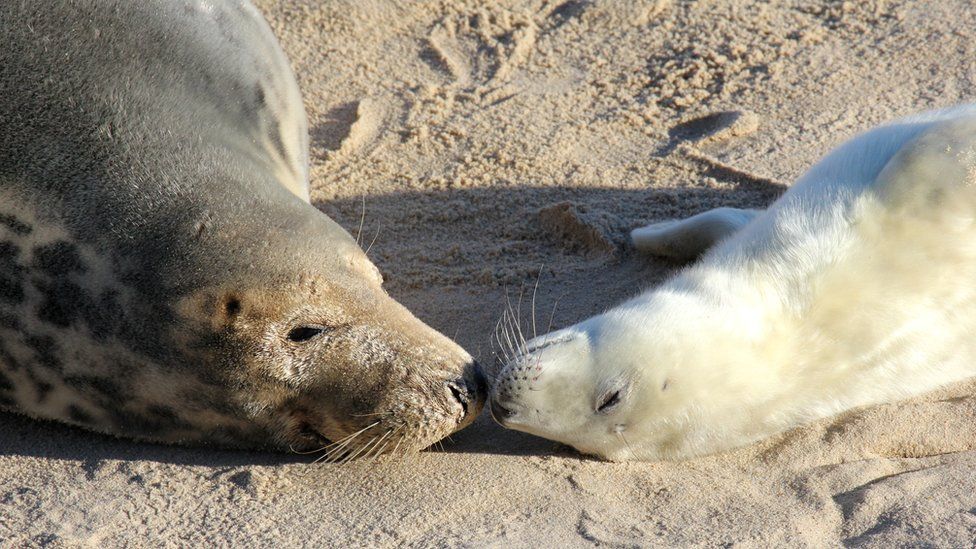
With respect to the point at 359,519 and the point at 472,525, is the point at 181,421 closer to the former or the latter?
the point at 359,519

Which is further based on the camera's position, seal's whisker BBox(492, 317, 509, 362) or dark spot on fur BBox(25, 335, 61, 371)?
seal's whisker BBox(492, 317, 509, 362)

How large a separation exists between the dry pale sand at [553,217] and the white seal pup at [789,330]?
0.11 metres

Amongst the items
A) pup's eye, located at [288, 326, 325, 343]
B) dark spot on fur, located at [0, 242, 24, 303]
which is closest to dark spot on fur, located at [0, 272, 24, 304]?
dark spot on fur, located at [0, 242, 24, 303]

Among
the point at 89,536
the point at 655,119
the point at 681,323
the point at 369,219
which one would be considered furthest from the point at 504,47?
the point at 89,536

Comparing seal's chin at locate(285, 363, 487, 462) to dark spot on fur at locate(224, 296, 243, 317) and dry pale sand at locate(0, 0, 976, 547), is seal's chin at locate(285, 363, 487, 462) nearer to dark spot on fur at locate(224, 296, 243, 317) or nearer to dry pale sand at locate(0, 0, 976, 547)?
dry pale sand at locate(0, 0, 976, 547)

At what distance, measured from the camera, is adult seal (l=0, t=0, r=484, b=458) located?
10.7 ft

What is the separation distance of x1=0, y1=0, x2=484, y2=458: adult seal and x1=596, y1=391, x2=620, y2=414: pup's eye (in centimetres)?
37

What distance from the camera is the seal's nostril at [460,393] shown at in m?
3.47

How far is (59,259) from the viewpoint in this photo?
3324 mm

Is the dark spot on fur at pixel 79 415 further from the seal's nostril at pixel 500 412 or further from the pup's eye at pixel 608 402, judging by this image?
the pup's eye at pixel 608 402

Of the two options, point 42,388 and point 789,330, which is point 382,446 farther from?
point 789,330

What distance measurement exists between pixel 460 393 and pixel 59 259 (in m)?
1.24

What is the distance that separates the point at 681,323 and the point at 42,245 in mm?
1988

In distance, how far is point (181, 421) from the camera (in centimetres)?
338
